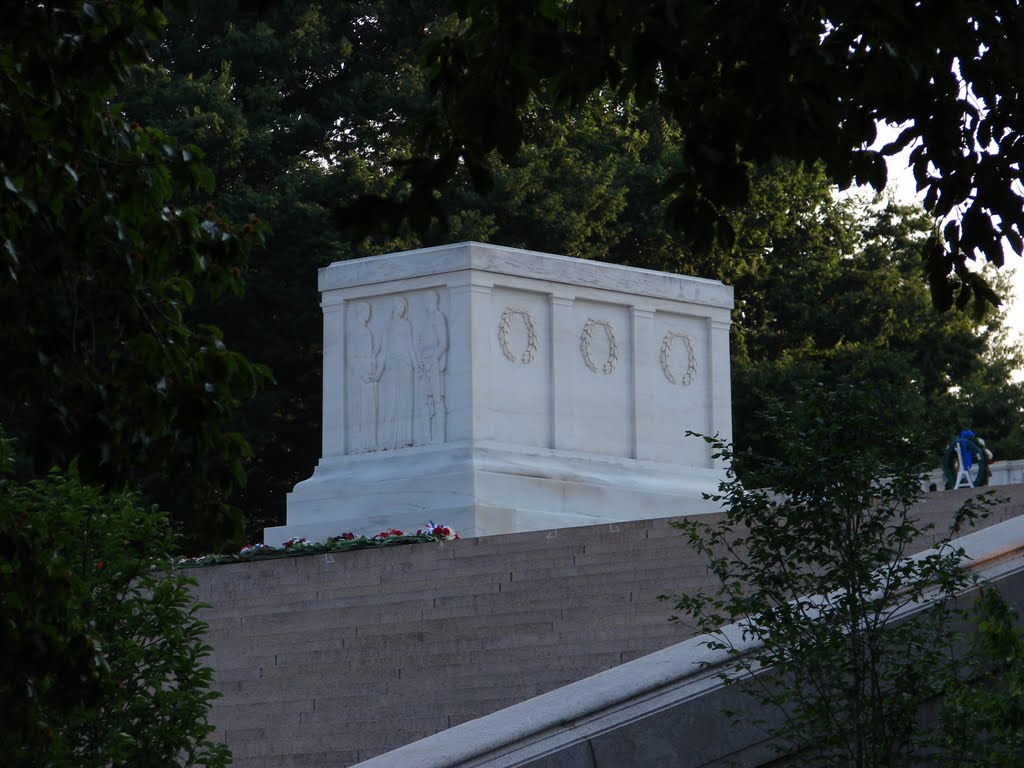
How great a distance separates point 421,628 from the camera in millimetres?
15617

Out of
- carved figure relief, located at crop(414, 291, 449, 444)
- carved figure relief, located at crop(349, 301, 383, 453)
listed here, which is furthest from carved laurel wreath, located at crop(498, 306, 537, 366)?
carved figure relief, located at crop(349, 301, 383, 453)

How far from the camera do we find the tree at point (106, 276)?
6.02 m

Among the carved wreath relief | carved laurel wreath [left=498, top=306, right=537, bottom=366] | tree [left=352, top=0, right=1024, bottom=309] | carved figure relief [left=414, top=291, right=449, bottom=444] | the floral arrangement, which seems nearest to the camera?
tree [left=352, top=0, right=1024, bottom=309]

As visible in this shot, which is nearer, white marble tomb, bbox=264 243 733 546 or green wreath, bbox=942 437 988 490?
green wreath, bbox=942 437 988 490

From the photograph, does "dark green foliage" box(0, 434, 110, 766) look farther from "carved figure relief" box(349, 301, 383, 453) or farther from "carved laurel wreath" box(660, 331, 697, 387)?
"carved laurel wreath" box(660, 331, 697, 387)

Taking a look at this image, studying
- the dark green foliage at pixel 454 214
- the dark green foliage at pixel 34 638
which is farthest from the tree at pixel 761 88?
the dark green foliage at pixel 454 214

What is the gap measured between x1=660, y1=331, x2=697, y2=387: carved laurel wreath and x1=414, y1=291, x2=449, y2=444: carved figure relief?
9.36ft

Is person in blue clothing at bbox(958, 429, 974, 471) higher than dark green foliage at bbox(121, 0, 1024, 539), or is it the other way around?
dark green foliage at bbox(121, 0, 1024, 539)

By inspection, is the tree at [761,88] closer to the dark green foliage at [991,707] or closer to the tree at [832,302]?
the dark green foliage at [991,707]

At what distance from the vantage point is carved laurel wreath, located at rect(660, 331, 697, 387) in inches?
926

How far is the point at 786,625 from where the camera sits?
8.98 meters

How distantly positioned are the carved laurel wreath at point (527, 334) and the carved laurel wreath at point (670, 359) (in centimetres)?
183

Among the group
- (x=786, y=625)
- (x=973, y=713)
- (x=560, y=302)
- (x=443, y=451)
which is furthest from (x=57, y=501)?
(x=560, y=302)

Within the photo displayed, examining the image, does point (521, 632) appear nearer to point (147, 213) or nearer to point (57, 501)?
point (57, 501)
